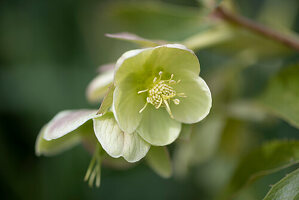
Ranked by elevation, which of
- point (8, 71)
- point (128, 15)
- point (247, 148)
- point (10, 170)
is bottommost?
point (10, 170)

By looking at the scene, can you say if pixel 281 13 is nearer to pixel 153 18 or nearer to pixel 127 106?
pixel 153 18

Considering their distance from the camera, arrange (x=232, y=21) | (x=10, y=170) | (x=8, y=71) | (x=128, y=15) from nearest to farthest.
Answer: (x=232, y=21), (x=128, y=15), (x=10, y=170), (x=8, y=71)

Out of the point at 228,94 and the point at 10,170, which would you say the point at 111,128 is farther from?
the point at 10,170

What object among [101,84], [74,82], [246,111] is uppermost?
[101,84]

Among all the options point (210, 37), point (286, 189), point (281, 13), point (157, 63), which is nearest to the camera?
point (286, 189)

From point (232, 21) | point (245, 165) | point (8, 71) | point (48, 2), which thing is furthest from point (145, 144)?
point (48, 2)

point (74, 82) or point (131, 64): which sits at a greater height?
point (131, 64)

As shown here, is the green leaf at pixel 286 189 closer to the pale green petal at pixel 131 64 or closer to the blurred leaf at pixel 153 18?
the pale green petal at pixel 131 64

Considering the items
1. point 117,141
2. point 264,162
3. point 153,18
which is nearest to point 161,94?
point 117,141
